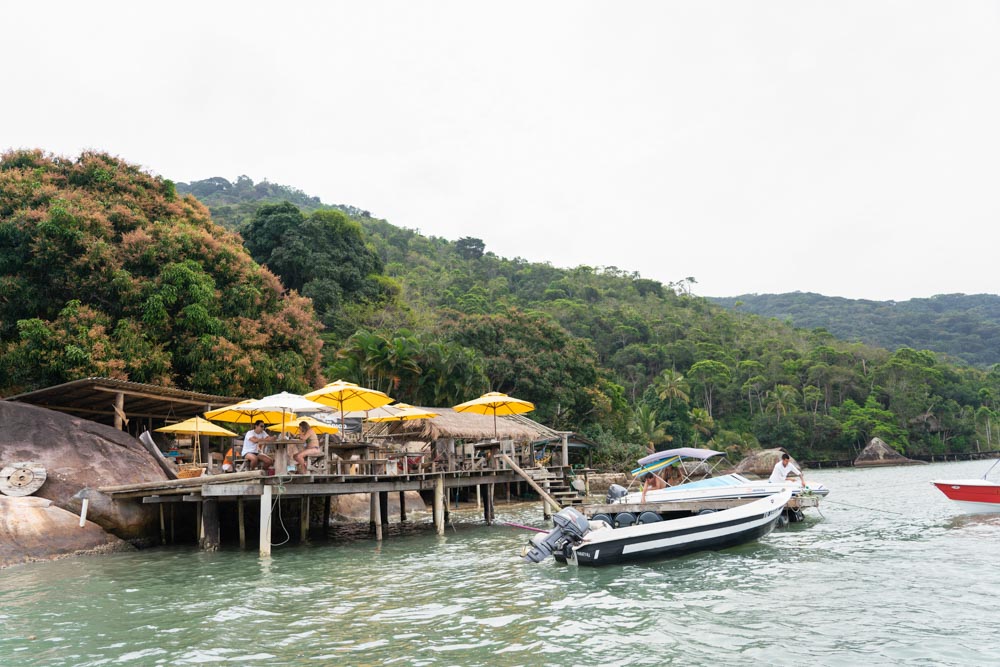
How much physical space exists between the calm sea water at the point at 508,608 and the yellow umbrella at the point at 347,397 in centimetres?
354

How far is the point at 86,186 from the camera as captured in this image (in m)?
24.7

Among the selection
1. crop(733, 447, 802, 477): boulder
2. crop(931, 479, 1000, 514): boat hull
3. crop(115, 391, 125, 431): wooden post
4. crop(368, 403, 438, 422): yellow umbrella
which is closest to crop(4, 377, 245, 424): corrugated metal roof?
crop(115, 391, 125, 431): wooden post

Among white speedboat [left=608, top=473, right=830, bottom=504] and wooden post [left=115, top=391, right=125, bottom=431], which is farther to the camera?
white speedboat [left=608, top=473, right=830, bottom=504]

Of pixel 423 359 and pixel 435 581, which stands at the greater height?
pixel 423 359

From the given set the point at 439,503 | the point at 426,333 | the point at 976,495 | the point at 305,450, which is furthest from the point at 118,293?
the point at 976,495

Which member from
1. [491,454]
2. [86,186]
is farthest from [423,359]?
[86,186]

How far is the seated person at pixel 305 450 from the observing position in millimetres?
15531

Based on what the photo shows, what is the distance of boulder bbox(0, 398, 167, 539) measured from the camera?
15523 mm

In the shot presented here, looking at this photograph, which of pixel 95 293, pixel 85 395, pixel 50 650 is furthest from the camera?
pixel 95 293

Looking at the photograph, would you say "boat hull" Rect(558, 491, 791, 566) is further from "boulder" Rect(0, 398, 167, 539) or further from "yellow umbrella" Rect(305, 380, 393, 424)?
"boulder" Rect(0, 398, 167, 539)

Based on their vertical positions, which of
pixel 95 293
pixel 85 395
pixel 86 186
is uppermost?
pixel 86 186

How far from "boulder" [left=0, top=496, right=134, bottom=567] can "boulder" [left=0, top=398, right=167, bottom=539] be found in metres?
0.37

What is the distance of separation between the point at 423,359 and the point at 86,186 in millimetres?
16744

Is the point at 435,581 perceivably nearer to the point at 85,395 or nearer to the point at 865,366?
the point at 85,395
